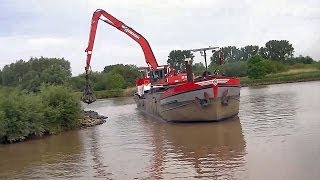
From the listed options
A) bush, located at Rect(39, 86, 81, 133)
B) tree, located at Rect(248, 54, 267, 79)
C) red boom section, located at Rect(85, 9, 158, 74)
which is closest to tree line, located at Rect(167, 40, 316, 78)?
tree, located at Rect(248, 54, 267, 79)

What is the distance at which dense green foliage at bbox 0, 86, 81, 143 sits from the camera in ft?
73.3

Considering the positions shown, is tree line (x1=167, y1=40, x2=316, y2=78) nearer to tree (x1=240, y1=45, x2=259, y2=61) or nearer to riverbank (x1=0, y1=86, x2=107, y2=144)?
tree (x1=240, y1=45, x2=259, y2=61)

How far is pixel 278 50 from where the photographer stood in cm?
11250

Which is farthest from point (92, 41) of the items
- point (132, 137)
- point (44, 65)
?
point (44, 65)

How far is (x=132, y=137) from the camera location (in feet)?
73.4

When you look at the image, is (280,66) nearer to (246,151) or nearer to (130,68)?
(130,68)

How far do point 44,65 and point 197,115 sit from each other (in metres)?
57.3

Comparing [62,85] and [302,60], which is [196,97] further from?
[302,60]

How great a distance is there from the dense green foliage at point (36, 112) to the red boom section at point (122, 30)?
15.1 feet

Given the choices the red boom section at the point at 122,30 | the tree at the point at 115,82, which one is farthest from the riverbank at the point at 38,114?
the tree at the point at 115,82

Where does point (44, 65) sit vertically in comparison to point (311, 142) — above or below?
above

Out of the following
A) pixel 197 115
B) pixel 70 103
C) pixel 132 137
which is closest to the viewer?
pixel 132 137

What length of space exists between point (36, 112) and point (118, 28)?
10.8 m

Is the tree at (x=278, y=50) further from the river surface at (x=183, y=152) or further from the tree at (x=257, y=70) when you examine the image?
the river surface at (x=183, y=152)
